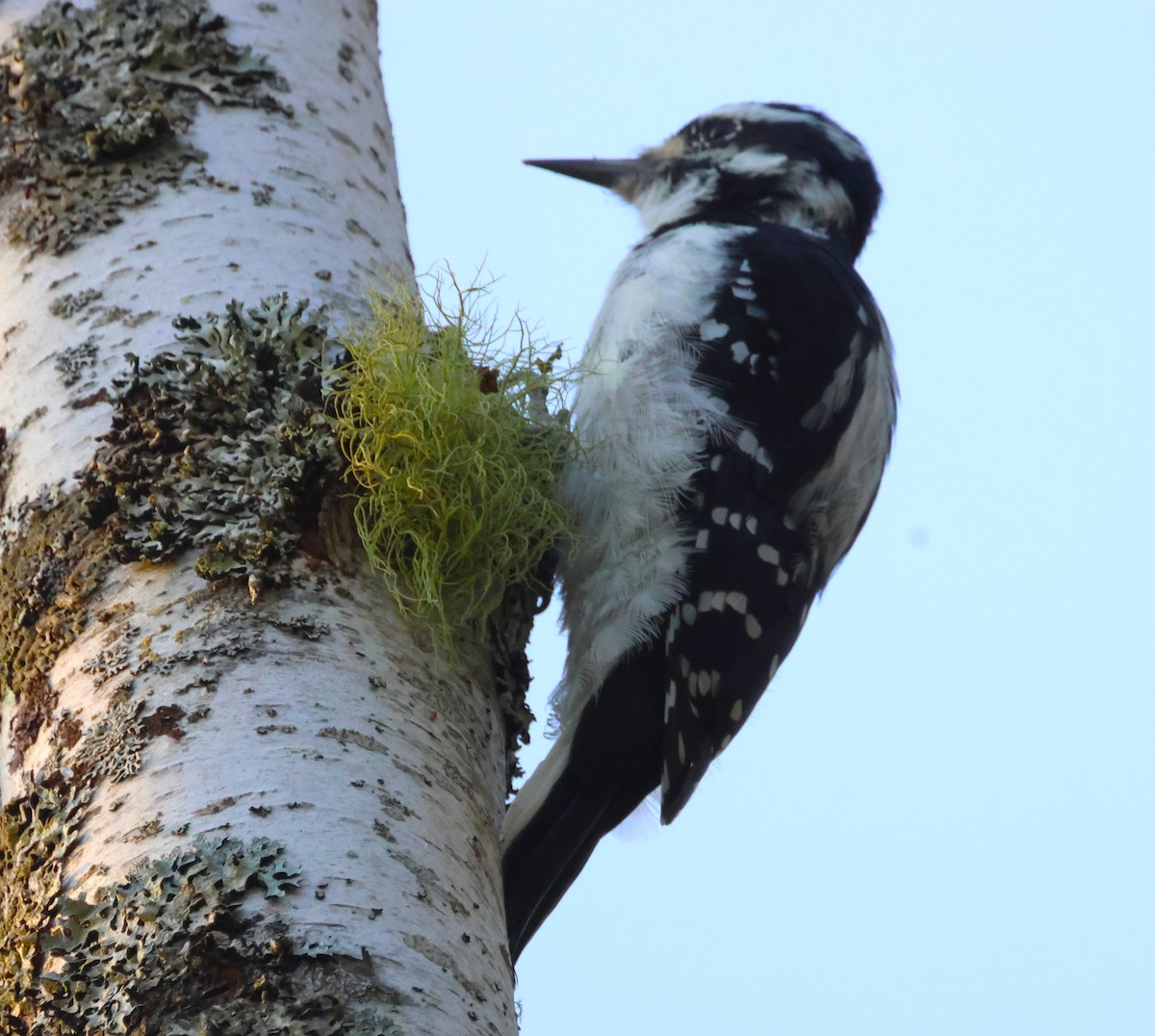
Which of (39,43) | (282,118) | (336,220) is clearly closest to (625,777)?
(336,220)

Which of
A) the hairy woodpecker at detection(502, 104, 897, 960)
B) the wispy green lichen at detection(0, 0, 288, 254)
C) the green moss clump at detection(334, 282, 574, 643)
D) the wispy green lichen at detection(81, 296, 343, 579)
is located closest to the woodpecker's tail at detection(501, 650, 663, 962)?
the hairy woodpecker at detection(502, 104, 897, 960)

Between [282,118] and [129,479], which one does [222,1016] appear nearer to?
[129,479]

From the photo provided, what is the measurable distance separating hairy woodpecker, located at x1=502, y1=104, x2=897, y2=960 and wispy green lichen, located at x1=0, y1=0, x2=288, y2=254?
76 centimetres

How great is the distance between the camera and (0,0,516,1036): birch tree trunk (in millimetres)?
1298

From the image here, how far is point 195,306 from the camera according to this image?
196 cm

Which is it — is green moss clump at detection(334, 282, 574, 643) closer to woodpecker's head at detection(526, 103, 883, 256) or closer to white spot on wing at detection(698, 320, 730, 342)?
white spot on wing at detection(698, 320, 730, 342)

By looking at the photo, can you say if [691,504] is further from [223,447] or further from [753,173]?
[753,173]

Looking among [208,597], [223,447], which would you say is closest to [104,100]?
[223,447]

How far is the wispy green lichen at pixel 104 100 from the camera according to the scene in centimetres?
215

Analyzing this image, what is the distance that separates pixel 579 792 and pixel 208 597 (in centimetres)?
93

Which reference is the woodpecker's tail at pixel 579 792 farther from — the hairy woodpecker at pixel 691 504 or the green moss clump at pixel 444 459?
the green moss clump at pixel 444 459

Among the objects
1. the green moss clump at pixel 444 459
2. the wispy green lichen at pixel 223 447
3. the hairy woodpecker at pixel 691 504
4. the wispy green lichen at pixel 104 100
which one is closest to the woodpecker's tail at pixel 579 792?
the hairy woodpecker at pixel 691 504

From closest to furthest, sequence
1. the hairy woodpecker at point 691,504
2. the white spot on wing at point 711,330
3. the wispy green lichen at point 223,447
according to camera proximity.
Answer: the wispy green lichen at point 223,447
the hairy woodpecker at point 691,504
the white spot on wing at point 711,330

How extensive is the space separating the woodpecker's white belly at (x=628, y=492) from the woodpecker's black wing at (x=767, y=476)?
44 millimetres
